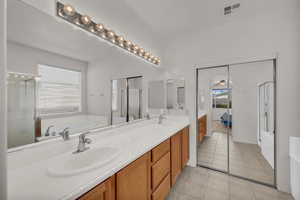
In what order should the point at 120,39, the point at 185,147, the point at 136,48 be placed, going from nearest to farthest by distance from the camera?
the point at 120,39 → the point at 136,48 → the point at 185,147

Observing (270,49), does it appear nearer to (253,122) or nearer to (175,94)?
(253,122)

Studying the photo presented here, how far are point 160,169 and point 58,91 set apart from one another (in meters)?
1.31

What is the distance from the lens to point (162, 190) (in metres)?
1.44

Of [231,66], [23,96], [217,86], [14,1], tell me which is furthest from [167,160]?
[14,1]

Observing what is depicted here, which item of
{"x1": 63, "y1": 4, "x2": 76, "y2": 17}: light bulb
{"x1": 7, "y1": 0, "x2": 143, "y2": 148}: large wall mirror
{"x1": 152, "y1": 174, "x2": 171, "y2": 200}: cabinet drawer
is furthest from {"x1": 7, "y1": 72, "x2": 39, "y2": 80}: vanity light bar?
{"x1": 152, "y1": 174, "x2": 171, "y2": 200}: cabinet drawer

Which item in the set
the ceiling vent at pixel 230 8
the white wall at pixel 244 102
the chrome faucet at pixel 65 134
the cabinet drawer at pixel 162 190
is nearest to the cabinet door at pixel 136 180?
the cabinet drawer at pixel 162 190

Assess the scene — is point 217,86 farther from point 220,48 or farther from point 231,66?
point 220,48

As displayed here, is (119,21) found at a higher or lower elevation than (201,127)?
higher

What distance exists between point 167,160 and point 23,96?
155 cm

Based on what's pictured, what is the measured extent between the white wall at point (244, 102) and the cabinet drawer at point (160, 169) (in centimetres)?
152

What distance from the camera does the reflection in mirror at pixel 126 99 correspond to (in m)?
1.69

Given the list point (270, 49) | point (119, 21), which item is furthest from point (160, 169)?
point (270, 49)

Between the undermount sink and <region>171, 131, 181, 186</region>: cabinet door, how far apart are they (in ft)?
3.00

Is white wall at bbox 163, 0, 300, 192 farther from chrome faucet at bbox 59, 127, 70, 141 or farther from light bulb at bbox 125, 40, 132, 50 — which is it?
chrome faucet at bbox 59, 127, 70, 141
